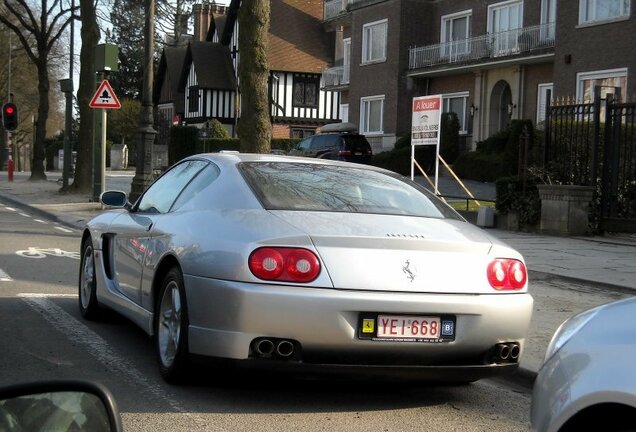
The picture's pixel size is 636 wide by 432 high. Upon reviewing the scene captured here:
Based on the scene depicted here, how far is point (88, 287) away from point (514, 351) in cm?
401

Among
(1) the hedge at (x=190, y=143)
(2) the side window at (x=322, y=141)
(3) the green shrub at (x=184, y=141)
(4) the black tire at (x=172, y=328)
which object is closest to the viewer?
(4) the black tire at (x=172, y=328)

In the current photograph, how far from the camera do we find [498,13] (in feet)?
106

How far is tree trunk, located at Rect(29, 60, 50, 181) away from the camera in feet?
116

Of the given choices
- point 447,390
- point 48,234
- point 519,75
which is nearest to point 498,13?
point 519,75

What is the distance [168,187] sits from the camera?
21.9ft

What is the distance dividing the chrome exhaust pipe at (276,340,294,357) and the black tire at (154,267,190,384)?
65 centimetres

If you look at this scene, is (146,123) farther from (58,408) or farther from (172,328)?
(58,408)

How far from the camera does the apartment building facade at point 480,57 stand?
26.0m

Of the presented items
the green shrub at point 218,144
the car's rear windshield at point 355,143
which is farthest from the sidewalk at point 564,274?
the green shrub at point 218,144

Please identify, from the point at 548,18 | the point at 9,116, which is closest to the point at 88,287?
the point at 548,18

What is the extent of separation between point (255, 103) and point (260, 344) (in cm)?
1226

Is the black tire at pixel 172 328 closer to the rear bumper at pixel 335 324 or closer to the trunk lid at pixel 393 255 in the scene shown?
the rear bumper at pixel 335 324

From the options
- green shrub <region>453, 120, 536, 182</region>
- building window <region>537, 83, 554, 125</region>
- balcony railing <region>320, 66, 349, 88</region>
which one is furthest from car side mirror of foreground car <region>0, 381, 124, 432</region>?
balcony railing <region>320, 66, 349, 88</region>

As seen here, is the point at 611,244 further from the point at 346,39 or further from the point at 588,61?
the point at 346,39
